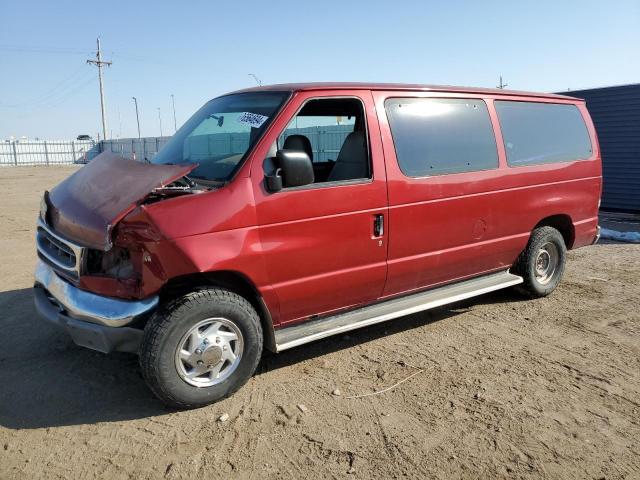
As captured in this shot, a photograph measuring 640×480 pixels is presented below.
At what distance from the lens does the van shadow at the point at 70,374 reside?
3295 mm

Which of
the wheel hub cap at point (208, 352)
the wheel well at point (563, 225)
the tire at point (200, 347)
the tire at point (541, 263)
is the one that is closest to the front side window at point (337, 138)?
the tire at point (200, 347)

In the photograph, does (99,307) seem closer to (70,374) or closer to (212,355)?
(212,355)

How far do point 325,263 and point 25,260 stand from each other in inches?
208

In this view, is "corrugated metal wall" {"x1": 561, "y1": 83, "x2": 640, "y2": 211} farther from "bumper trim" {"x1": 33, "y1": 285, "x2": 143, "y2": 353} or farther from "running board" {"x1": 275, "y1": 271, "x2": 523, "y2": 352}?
"bumper trim" {"x1": 33, "y1": 285, "x2": 143, "y2": 353}

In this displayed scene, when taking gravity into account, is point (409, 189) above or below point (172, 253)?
above

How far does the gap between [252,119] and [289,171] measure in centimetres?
62

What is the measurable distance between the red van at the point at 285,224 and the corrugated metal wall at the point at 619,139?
7404 millimetres

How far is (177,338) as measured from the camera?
3.16 m

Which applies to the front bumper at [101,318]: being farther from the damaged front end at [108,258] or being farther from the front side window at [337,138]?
the front side window at [337,138]

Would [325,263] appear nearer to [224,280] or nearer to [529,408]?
[224,280]

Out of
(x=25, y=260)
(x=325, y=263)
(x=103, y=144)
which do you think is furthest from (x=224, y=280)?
(x=103, y=144)

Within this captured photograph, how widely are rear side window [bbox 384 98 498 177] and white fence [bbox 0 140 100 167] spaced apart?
44248mm

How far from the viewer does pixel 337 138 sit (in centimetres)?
486

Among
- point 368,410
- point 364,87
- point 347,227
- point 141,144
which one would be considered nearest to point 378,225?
point 347,227
